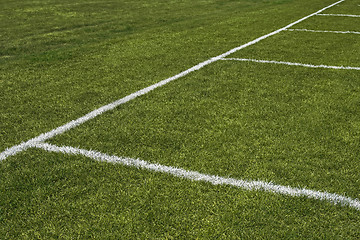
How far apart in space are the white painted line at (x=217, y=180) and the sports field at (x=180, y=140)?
0.04 feet

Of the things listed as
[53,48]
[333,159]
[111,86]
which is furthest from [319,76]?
[53,48]

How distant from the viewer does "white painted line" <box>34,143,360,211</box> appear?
2.25m

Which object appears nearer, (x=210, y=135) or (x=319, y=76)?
(x=210, y=135)

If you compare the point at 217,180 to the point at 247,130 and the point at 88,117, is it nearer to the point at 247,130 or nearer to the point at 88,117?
the point at 247,130

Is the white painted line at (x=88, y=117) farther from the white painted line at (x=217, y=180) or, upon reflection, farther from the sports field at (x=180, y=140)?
the white painted line at (x=217, y=180)

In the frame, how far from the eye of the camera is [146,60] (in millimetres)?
5523

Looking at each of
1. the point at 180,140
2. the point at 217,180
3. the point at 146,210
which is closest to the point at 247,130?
the point at 180,140

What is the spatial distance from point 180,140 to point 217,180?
64 cm

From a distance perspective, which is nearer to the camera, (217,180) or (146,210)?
(146,210)

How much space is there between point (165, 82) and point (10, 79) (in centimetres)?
195

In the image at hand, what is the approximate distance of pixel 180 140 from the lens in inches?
118

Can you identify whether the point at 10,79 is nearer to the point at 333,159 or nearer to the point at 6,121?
the point at 6,121

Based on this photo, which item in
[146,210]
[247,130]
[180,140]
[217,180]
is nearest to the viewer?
[146,210]

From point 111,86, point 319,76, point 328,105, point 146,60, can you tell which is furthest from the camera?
point 146,60
